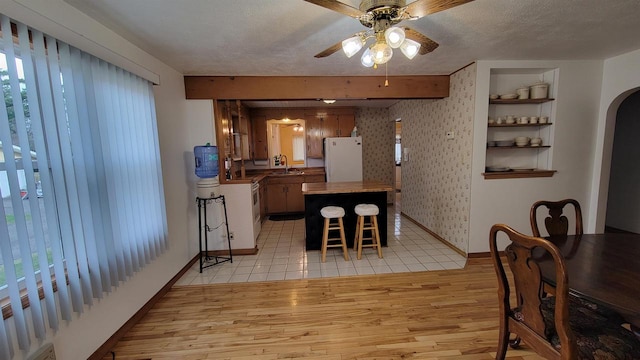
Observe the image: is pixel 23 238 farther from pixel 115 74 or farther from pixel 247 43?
pixel 247 43

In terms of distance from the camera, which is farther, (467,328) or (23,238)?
(467,328)

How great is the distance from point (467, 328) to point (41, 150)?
298 cm

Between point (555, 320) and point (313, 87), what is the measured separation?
2.91 metres

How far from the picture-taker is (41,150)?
1.31m

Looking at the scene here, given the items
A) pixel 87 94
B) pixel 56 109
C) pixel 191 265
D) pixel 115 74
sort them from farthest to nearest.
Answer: pixel 191 265
pixel 115 74
pixel 87 94
pixel 56 109

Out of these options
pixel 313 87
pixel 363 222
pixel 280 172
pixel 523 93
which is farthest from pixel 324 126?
pixel 523 93

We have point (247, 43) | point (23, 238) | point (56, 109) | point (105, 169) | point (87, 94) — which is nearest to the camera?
point (23, 238)

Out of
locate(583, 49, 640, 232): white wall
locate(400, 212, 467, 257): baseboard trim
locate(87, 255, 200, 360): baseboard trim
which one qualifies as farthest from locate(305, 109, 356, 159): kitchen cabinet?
locate(583, 49, 640, 232): white wall

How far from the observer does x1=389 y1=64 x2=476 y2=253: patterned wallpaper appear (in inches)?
118

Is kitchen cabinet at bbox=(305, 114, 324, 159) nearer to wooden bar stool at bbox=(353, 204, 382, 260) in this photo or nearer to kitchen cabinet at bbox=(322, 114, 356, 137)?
kitchen cabinet at bbox=(322, 114, 356, 137)

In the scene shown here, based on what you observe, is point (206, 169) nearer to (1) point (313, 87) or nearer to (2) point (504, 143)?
(1) point (313, 87)

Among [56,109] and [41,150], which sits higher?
[56,109]

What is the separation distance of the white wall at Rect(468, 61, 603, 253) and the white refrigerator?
2.11m

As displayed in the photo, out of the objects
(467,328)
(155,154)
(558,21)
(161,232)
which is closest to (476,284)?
(467,328)
